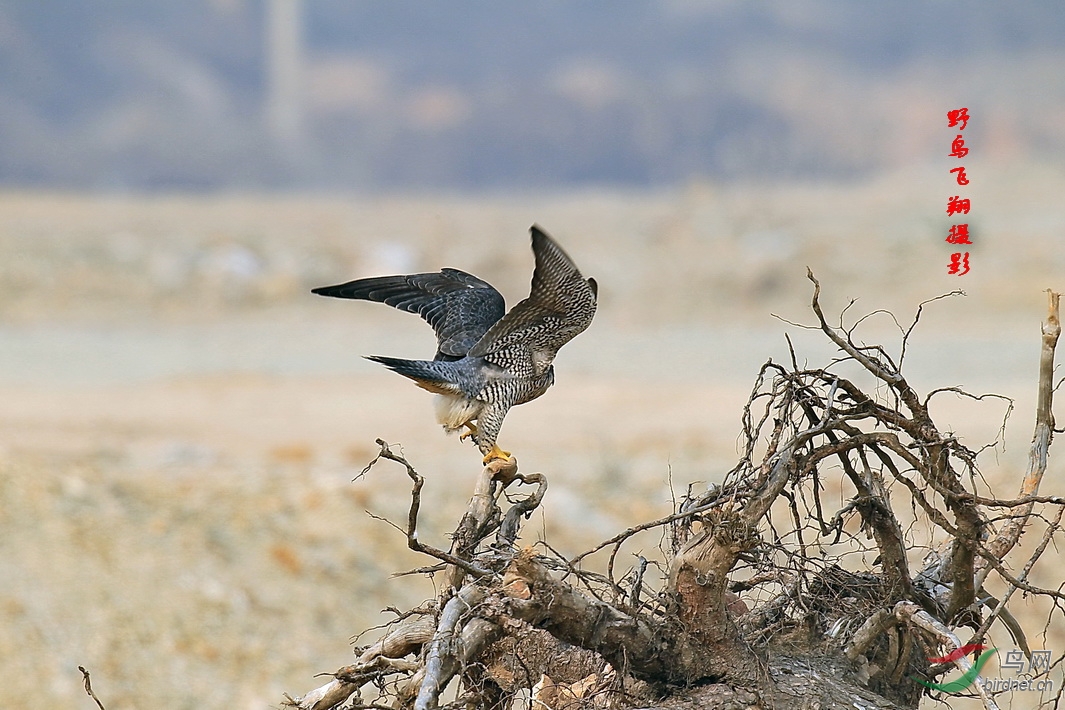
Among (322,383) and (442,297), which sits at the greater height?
(322,383)

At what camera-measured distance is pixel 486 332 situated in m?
3.87

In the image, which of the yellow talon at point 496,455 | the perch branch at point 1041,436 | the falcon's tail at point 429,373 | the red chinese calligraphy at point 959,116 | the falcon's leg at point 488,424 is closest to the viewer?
the perch branch at point 1041,436

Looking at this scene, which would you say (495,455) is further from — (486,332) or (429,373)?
(486,332)

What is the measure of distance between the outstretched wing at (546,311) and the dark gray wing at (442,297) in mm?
208

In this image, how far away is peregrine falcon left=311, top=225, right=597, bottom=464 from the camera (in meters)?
3.52

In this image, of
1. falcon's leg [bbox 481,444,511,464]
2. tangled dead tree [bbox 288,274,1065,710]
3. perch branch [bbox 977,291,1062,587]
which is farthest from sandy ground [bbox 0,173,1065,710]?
falcon's leg [bbox 481,444,511,464]

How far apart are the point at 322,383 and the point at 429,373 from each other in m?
11.6

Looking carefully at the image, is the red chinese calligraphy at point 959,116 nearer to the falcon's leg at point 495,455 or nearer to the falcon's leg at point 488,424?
the falcon's leg at point 488,424

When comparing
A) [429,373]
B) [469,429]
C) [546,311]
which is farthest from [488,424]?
[546,311]

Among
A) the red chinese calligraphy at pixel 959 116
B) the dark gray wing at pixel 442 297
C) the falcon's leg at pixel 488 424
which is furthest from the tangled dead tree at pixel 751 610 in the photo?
the red chinese calligraphy at pixel 959 116

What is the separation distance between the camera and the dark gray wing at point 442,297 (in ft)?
13.1

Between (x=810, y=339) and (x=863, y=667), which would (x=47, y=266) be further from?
(x=863, y=667)

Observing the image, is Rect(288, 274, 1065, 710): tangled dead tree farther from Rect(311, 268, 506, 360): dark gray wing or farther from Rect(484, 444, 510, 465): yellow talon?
Rect(311, 268, 506, 360): dark gray wing

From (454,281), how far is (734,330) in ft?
55.7
